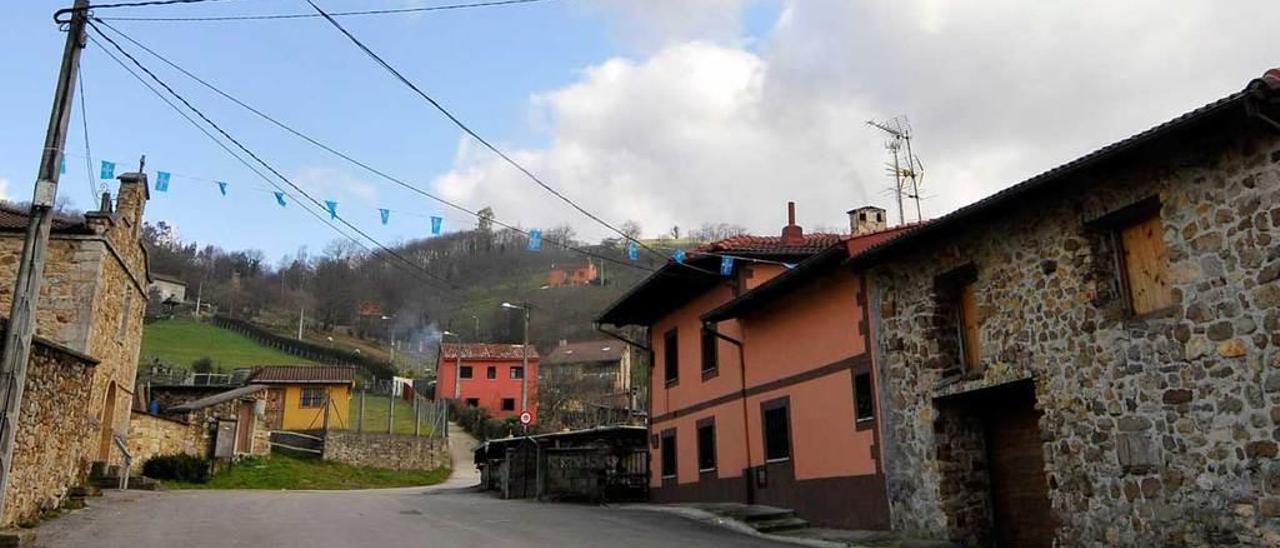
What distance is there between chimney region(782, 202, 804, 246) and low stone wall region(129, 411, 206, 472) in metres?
17.5

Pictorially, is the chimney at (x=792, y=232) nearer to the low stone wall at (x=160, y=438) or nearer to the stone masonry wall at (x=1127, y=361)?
the stone masonry wall at (x=1127, y=361)

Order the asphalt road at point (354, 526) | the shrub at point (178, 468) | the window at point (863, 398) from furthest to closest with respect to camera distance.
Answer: the shrub at point (178, 468), the window at point (863, 398), the asphalt road at point (354, 526)

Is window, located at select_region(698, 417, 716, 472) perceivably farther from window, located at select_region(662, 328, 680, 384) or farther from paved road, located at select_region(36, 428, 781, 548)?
paved road, located at select_region(36, 428, 781, 548)

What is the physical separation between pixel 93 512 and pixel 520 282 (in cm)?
5083

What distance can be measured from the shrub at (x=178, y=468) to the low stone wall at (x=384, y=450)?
9.09 m

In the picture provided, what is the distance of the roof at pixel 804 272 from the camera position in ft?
47.0

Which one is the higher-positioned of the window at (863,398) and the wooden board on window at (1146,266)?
the wooden board on window at (1146,266)

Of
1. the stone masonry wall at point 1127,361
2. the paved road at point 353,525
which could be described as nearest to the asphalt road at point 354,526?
the paved road at point 353,525

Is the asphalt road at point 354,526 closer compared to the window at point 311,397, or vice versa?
the asphalt road at point 354,526

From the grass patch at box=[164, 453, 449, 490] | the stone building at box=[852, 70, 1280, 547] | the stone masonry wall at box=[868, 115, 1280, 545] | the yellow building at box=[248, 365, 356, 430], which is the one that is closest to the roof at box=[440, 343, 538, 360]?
the yellow building at box=[248, 365, 356, 430]

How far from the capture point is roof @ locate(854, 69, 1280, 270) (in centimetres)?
768

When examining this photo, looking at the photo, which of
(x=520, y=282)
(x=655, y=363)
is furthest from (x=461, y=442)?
(x=655, y=363)

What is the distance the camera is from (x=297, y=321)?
3310 inches

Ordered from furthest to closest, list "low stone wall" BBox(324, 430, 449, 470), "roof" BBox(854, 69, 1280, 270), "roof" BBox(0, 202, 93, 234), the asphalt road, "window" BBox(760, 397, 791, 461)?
"low stone wall" BBox(324, 430, 449, 470) → "window" BBox(760, 397, 791, 461) → "roof" BBox(0, 202, 93, 234) → the asphalt road → "roof" BBox(854, 69, 1280, 270)
